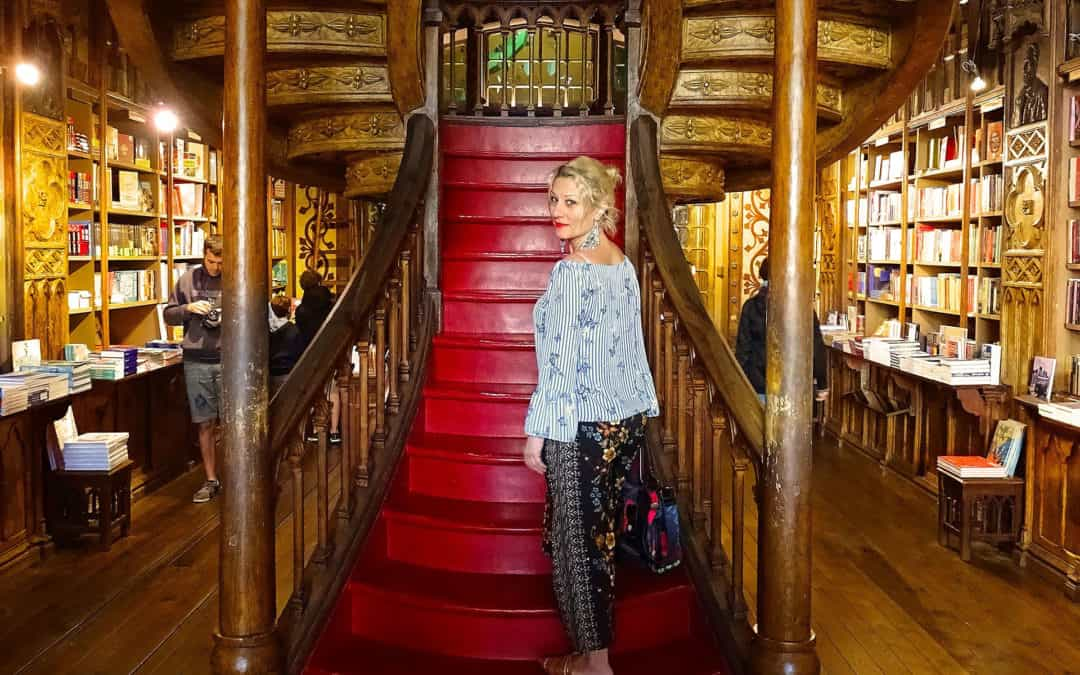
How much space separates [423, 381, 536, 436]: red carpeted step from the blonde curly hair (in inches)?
44.3

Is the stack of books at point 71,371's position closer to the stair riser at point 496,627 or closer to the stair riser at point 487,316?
the stair riser at point 487,316

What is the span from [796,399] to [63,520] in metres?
3.91

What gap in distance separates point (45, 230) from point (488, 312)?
2710mm

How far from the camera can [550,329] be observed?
9.29ft

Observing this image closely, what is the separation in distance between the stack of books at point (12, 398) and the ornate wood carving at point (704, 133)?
3057 mm

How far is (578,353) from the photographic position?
2.82m

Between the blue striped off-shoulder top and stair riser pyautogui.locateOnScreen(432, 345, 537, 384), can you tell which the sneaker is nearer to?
stair riser pyautogui.locateOnScreen(432, 345, 537, 384)

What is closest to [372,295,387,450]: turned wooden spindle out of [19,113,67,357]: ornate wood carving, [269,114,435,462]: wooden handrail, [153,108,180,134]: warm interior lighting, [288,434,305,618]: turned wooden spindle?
[269,114,435,462]: wooden handrail

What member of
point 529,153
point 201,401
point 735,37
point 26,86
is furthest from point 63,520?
point 735,37

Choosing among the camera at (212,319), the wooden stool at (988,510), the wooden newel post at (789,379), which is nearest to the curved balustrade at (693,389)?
the wooden newel post at (789,379)

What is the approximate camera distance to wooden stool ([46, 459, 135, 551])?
5.20m

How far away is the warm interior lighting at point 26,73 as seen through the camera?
206 inches

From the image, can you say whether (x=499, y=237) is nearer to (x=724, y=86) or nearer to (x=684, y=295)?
(x=724, y=86)

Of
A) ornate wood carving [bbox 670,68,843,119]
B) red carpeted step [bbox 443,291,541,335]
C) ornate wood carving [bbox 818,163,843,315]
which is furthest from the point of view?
ornate wood carving [bbox 818,163,843,315]
